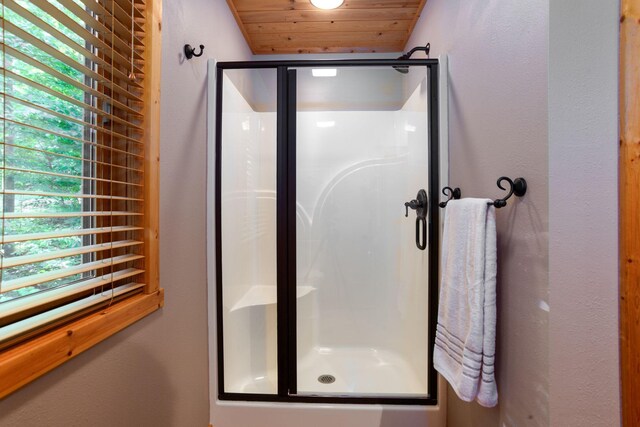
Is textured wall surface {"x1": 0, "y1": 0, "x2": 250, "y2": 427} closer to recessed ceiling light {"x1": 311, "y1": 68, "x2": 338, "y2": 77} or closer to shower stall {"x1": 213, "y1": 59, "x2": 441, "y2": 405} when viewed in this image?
shower stall {"x1": 213, "y1": 59, "x2": 441, "y2": 405}

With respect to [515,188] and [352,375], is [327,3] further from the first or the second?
[352,375]

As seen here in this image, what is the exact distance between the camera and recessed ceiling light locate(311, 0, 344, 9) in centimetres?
168

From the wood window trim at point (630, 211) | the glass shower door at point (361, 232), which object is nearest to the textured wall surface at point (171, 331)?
the glass shower door at point (361, 232)

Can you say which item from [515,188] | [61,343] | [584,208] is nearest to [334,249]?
[515,188]

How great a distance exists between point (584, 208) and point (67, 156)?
52.8 inches

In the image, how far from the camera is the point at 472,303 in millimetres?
963

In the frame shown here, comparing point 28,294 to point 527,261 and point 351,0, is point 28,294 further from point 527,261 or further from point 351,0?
point 351,0

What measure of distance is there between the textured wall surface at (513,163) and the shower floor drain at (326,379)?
71 cm

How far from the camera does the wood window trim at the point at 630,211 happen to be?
69 cm

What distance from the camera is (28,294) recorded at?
675mm

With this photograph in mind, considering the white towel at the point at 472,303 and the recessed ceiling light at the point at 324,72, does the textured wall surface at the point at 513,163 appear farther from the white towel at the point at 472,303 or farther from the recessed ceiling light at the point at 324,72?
the recessed ceiling light at the point at 324,72

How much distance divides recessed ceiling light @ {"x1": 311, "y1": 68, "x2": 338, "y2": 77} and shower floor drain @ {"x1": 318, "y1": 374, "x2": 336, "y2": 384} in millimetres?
1739

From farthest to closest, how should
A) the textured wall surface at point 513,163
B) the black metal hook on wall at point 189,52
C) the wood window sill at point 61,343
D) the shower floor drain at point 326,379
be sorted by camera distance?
the shower floor drain at point 326,379 → the black metal hook on wall at point 189,52 → the textured wall surface at point 513,163 → the wood window sill at point 61,343

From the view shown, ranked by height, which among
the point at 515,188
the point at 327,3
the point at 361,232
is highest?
the point at 327,3
